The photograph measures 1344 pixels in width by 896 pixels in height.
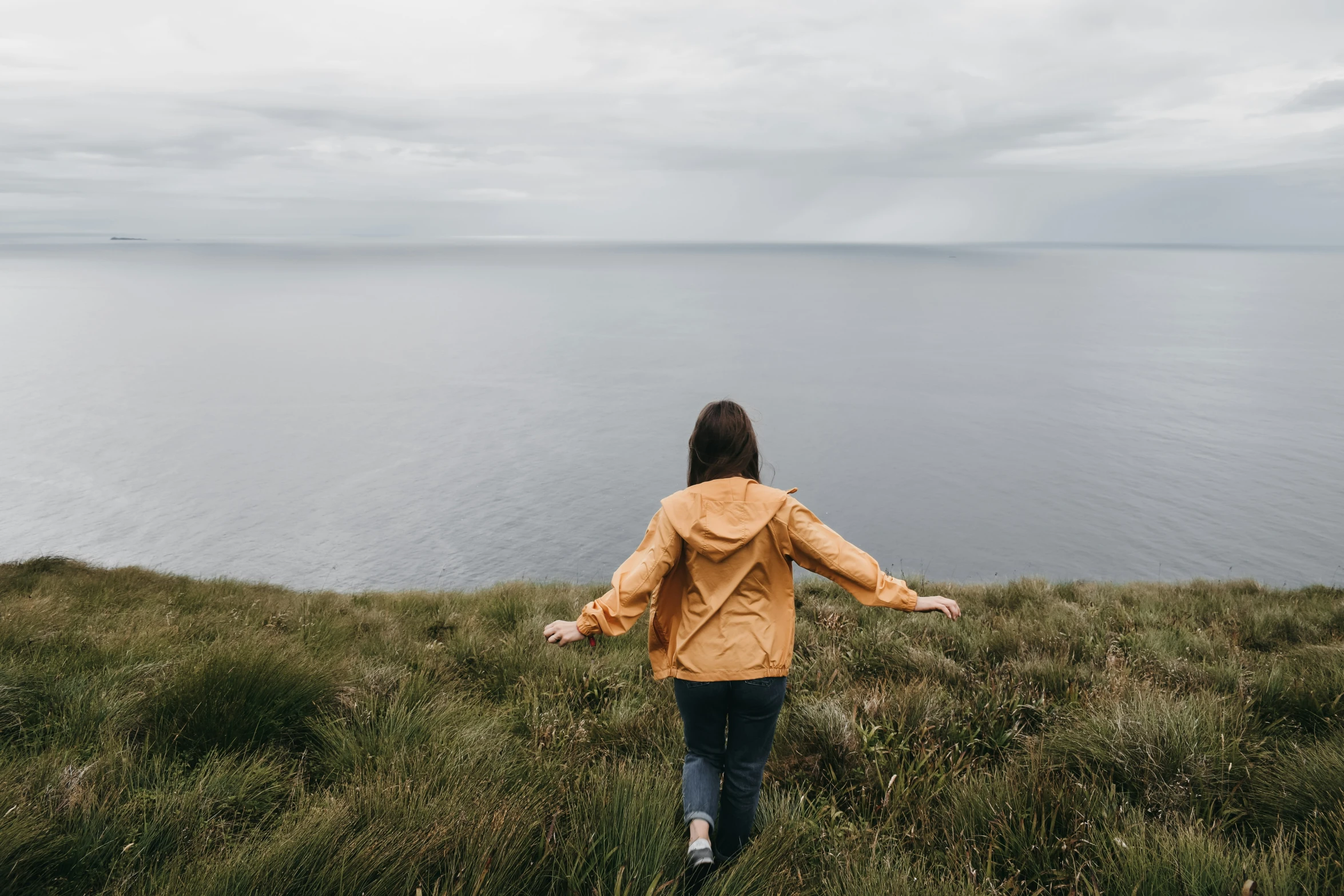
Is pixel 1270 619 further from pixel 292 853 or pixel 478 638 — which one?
pixel 292 853

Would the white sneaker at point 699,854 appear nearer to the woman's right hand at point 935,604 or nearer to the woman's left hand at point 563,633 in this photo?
the woman's left hand at point 563,633

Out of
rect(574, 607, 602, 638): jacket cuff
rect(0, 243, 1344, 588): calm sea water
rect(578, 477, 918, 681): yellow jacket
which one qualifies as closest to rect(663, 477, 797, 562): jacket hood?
rect(578, 477, 918, 681): yellow jacket

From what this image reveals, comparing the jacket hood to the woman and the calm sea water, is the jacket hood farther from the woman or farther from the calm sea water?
the calm sea water

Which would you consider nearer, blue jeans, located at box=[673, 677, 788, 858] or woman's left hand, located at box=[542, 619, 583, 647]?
woman's left hand, located at box=[542, 619, 583, 647]

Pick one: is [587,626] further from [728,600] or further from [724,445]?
[724,445]

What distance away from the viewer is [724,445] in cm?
355

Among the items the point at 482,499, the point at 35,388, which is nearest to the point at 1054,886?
the point at 482,499

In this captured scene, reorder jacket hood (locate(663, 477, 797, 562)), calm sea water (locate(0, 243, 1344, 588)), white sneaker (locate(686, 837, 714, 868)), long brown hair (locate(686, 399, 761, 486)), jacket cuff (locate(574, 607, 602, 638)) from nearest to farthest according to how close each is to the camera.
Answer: white sneaker (locate(686, 837, 714, 868)) → jacket cuff (locate(574, 607, 602, 638)) → jacket hood (locate(663, 477, 797, 562)) → long brown hair (locate(686, 399, 761, 486)) → calm sea water (locate(0, 243, 1344, 588))

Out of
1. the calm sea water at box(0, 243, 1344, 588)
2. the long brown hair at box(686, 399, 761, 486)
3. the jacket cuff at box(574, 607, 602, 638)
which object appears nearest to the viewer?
the jacket cuff at box(574, 607, 602, 638)

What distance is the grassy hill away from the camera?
288 centimetres

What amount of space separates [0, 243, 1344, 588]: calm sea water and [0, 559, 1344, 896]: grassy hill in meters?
33.5

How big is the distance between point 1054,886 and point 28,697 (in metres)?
5.27

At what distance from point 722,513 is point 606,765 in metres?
1.65

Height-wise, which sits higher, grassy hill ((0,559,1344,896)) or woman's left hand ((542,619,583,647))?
woman's left hand ((542,619,583,647))
